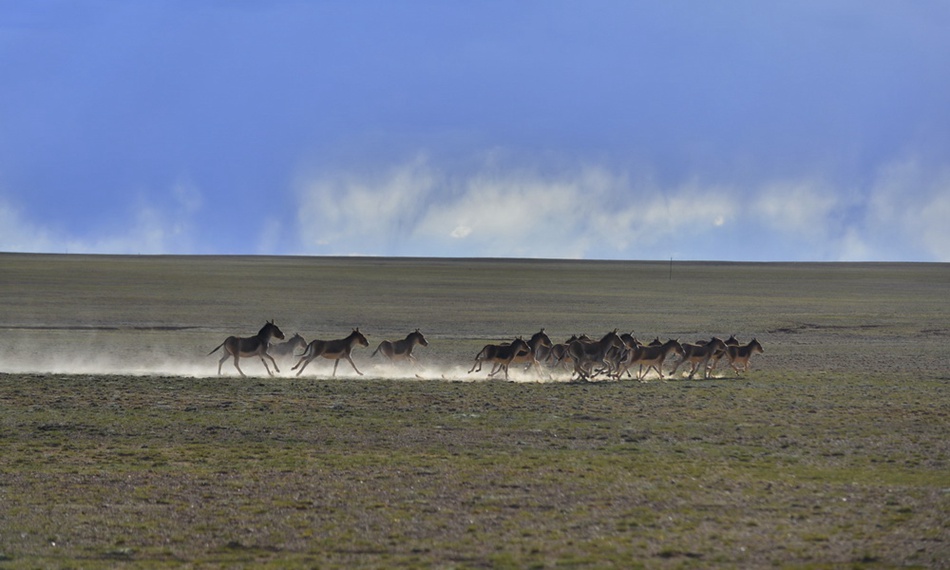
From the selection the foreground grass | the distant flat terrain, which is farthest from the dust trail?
the foreground grass

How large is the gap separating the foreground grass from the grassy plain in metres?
0.05

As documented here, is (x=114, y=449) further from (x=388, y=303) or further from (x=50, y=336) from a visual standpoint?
(x=388, y=303)

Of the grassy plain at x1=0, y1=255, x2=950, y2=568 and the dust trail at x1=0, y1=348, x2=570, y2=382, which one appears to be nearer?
the grassy plain at x1=0, y1=255, x2=950, y2=568

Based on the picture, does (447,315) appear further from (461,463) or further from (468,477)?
(468,477)

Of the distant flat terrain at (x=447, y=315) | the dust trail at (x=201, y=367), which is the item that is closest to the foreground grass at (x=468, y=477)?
the dust trail at (x=201, y=367)

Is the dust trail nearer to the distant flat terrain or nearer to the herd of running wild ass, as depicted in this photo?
the distant flat terrain

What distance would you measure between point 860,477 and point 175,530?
8778mm

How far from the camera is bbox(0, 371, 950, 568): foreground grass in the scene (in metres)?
11.9

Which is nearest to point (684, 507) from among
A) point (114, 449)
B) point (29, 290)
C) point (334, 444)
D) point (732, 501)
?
point (732, 501)

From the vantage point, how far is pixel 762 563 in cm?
1123

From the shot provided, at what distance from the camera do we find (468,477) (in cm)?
1568

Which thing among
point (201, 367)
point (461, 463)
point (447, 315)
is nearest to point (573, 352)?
point (201, 367)

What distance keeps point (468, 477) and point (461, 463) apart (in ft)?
3.78

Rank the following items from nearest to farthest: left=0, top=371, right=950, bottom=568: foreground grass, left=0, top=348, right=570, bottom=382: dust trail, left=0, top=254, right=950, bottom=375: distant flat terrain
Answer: left=0, top=371, right=950, bottom=568: foreground grass < left=0, top=348, right=570, bottom=382: dust trail < left=0, top=254, right=950, bottom=375: distant flat terrain
